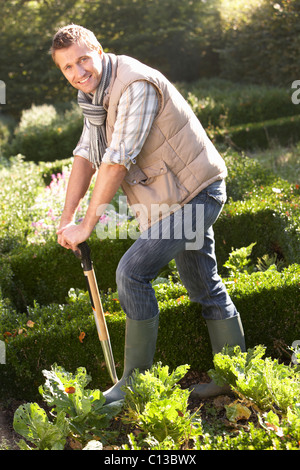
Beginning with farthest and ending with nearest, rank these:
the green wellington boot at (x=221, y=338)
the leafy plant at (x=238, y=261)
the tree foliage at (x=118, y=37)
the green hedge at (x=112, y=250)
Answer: the tree foliage at (x=118, y=37)
the green hedge at (x=112, y=250)
the leafy plant at (x=238, y=261)
the green wellington boot at (x=221, y=338)

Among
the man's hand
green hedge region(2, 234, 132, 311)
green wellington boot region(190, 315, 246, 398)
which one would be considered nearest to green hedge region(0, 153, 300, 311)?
green hedge region(2, 234, 132, 311)

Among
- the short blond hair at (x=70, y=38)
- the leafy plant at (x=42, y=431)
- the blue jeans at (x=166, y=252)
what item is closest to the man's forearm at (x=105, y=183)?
the blue jeans at (x=166, y=252)

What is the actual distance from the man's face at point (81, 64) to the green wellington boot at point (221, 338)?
57.9 inches

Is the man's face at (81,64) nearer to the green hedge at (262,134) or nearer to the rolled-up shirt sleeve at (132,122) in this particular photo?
the rolled-up shirt sleeve at (132,122)

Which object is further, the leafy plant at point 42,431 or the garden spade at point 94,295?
the garden spade at point 94,295

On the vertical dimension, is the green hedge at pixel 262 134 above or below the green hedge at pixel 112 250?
above

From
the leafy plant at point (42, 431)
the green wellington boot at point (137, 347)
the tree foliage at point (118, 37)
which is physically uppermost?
the tree foliage at point (118, 37)

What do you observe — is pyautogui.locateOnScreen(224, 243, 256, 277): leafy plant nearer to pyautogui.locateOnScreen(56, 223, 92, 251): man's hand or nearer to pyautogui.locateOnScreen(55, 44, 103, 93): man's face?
A: pyautogui.locateOnScreen(56, 223, 92, 251): man's hand

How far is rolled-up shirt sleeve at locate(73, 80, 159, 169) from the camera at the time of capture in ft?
7.64

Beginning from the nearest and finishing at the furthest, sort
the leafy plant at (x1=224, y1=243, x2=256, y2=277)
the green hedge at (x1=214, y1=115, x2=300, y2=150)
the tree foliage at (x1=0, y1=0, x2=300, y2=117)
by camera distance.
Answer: the leafy plant at (x1=224, y1=243, x2=256, y2=277) < the green hedge at (x1=214, y1=115, x2=300, y2=150) < the tree foliage at (x1=0, y1=0, x2=300, y2=117)

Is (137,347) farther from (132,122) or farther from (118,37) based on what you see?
(118,37)

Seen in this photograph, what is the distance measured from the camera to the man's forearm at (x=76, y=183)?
288cm

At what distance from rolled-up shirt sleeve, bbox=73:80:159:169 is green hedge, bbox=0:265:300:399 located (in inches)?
51.7
